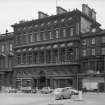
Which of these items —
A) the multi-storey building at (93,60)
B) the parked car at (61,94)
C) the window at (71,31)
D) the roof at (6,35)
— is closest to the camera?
the parked car at (61,94)

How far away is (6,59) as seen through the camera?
70438mm

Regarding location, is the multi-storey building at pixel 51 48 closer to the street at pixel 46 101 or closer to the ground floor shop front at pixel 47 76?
the ground floor shop front at pixel 47 76

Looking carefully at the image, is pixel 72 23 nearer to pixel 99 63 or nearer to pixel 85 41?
pixel 85 41

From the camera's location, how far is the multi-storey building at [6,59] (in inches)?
2724

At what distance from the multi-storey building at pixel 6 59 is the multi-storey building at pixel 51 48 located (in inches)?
116

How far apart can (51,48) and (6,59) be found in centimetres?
1721

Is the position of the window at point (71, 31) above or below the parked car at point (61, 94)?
above

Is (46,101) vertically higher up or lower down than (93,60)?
lower down

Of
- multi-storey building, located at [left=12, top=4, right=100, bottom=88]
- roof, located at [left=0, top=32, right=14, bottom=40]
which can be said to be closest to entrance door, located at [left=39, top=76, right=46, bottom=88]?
multi-storey building, located at [left=12, top=4, right=100, bottom=88]

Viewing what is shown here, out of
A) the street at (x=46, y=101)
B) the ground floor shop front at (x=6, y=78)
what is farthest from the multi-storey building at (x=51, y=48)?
the street at (x=46, y=101)

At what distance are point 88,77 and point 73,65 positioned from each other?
4471 mm

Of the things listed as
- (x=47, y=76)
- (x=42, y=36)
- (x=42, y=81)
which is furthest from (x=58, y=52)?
(x=42, y=81)

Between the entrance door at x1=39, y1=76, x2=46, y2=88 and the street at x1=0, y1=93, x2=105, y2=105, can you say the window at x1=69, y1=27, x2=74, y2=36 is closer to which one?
the entrance door at x1=39, y1=76, x2=46, y2=88

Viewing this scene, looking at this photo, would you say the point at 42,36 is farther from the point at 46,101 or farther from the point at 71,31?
the point at 46,101
